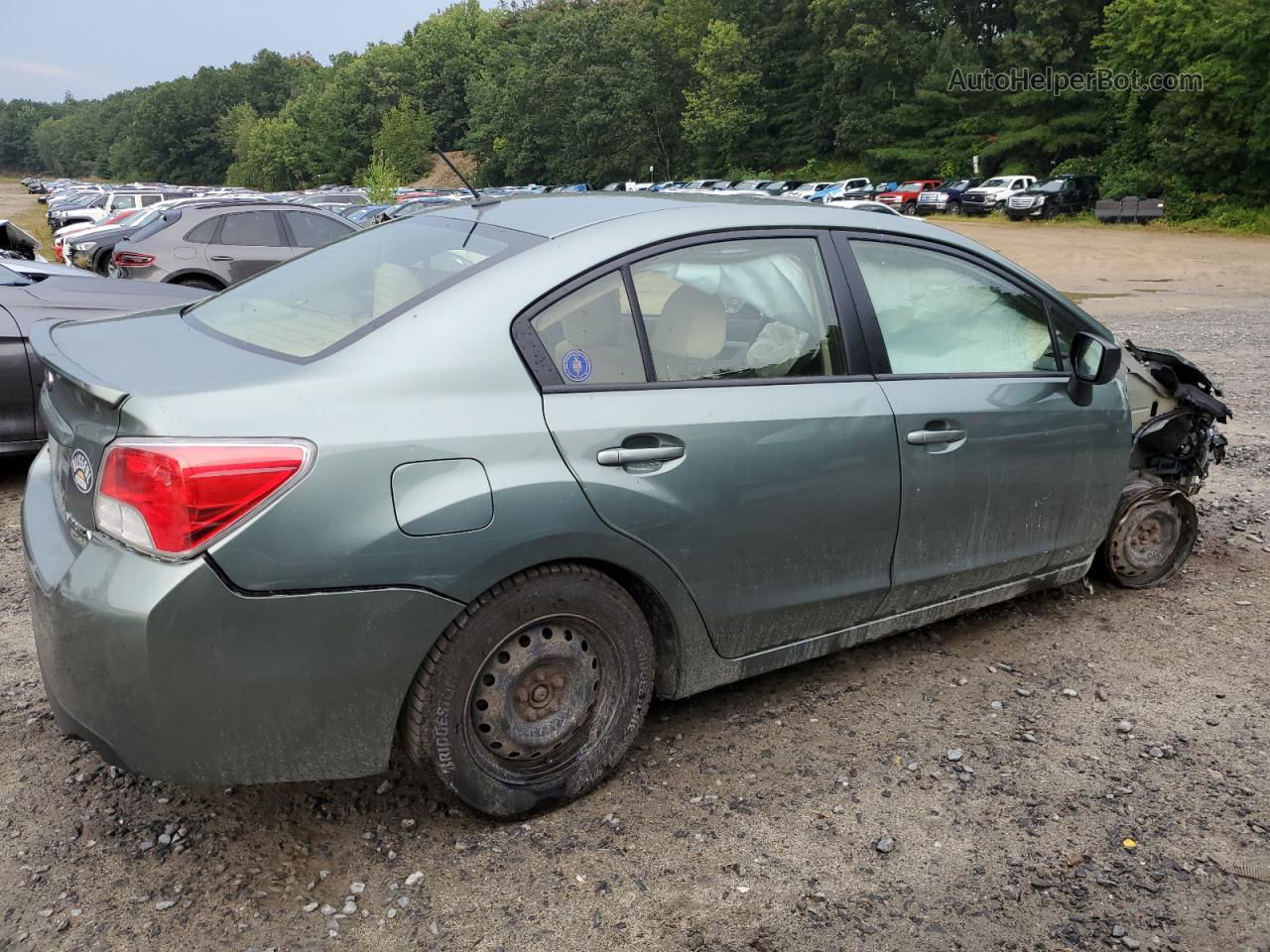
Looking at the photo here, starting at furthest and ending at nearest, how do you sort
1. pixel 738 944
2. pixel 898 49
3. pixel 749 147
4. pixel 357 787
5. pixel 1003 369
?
pixel 749 147, pixel 898 49, pixel 1003 369, pixel 357 787, pixel 738 944

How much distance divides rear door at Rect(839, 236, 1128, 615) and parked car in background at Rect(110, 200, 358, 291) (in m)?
10.3

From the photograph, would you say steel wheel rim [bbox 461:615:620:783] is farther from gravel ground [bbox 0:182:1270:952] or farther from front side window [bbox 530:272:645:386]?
front side window [bbox 530:272:645:386]

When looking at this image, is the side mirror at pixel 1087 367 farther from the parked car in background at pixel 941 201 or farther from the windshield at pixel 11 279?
the parked car in background at pixel 941 201

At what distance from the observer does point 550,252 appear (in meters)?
2.88

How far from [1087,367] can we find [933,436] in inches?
32.9

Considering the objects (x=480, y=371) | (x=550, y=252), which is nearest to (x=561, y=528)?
(x=480, y=371)

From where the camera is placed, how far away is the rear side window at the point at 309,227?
44.1ft

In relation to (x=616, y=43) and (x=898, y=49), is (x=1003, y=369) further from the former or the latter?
(x=616, y=43)

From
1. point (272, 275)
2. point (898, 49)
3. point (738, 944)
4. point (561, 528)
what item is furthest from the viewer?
point (898, 49)

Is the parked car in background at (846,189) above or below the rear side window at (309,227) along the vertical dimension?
below

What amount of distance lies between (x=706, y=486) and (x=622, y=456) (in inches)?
11.1

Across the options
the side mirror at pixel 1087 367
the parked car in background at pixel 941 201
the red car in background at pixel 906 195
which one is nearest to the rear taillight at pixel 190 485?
the side mirror at pixel 1087 367

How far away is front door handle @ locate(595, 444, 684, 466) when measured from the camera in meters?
2.73

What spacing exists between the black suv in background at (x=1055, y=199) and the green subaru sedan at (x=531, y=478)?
39.1 meters
